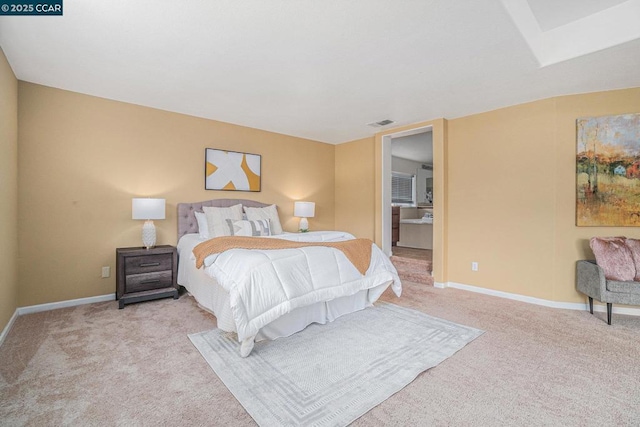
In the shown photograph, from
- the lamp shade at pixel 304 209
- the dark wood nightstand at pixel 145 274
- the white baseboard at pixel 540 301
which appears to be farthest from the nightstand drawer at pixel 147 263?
the white baseboard at pixel 540 301

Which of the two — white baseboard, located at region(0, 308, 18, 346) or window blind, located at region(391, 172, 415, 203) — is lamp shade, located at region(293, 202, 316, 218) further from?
window blind, located at region(391, 172, 415, 203)

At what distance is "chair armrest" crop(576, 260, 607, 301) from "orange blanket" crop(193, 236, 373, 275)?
2.27 metres

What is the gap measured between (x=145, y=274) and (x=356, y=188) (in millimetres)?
3800

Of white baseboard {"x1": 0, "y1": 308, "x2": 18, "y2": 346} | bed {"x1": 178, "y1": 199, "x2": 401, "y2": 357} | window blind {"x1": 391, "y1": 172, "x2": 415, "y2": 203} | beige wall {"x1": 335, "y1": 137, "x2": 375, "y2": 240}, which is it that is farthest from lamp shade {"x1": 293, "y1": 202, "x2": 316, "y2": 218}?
window blind {"x1": 391, "y1": 172, "x2": 415, "y2": 203}

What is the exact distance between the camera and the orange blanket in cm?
279

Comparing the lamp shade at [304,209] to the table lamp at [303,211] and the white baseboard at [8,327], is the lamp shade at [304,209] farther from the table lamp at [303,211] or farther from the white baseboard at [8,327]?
the white baseboard at [8,327]

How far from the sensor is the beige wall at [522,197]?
11.3 ft

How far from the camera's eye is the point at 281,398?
1.74 metres

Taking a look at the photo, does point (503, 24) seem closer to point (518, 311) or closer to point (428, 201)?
point (518, 311)

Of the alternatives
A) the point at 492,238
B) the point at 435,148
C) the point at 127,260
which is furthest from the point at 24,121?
the point at 492,238

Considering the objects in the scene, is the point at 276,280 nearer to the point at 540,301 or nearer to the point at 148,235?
the point at 148,235

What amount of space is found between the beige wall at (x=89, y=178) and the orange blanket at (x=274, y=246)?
1.41 meters

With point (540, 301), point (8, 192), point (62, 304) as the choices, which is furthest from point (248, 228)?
point (540, 301)

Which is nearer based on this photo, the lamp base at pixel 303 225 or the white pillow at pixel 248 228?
the white pillow at pixel 248 228
